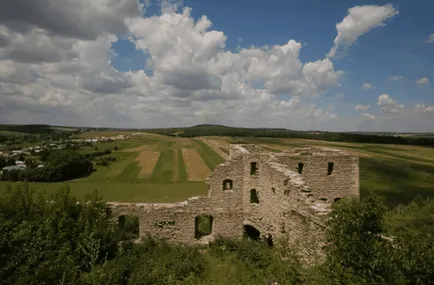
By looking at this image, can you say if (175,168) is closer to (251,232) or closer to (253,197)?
(251,232)

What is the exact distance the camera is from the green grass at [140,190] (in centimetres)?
4591

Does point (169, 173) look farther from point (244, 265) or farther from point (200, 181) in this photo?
point (244, 265)

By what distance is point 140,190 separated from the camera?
169 ft

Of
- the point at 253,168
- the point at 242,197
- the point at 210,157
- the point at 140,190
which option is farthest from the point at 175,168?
the point at 253,168

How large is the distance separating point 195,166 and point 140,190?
20173mm

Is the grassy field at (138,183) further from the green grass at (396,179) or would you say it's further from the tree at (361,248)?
the tree at (361,248)

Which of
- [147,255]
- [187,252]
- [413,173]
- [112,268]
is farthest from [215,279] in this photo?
[413,173]

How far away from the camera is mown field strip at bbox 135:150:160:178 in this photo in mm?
65075

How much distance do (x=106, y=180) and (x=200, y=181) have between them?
2109 centimetres

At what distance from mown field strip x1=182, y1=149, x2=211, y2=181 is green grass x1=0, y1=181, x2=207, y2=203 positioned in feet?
14.8

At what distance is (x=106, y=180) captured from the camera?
6066 cm

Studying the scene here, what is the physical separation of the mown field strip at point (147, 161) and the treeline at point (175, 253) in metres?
47.6

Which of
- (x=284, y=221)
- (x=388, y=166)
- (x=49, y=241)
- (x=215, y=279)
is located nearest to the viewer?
(x=49, y=241)

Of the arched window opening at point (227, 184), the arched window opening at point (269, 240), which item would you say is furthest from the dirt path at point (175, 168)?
the arched window opening at point (269, 240)
